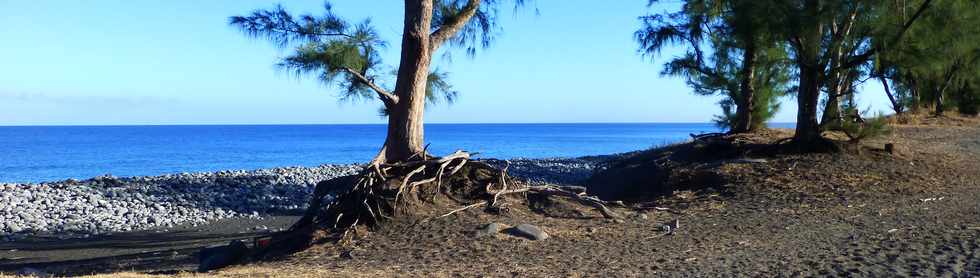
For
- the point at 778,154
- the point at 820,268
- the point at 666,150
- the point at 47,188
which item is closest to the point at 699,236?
the point at 820,268

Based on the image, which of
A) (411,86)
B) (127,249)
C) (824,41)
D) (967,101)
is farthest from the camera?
(967,101)

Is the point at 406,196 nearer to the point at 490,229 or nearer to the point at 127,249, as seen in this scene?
the point at 490,229

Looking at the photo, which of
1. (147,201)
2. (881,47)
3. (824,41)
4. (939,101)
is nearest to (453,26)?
(824,41)

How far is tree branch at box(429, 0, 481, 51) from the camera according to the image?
34.9 feet

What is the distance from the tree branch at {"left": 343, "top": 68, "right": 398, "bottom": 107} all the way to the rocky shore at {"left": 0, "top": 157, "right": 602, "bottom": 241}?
4576 millimetres

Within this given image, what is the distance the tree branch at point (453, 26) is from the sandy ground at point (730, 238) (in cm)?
241

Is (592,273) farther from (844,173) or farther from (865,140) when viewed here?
(865,140)

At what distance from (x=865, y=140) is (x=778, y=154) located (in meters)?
2.53

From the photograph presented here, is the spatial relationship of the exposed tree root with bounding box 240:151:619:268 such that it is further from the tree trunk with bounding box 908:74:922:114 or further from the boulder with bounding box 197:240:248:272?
the tree trunk with bounding box 908:74:922:114

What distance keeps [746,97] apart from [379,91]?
11474 millimetres

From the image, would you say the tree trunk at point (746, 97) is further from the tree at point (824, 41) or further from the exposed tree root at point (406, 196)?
the exposed tree root at point (406, 196)

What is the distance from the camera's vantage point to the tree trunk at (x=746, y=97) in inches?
712

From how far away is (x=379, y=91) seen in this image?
10.2m

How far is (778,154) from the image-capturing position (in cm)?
1471
